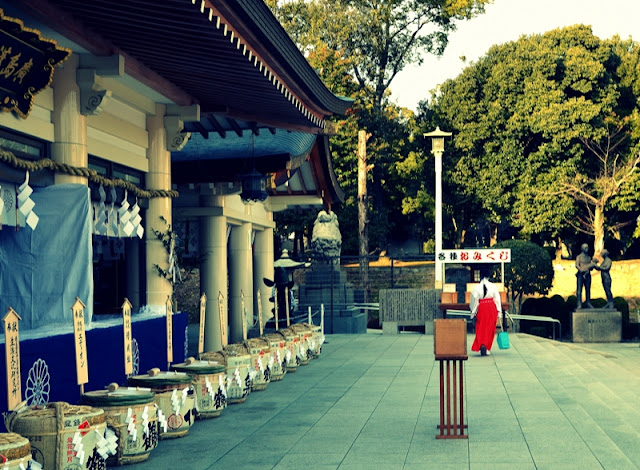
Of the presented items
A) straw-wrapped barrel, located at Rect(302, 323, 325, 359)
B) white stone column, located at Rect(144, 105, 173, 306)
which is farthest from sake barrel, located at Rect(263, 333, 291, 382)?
straw-wrapped barrel, located at Rect(302, 323, 325, 359)

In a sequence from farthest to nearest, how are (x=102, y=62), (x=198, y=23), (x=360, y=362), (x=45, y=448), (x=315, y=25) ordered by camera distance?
(x=315, y=25), (x=360, y=362), (x=102, y=62), (x=198, y=23), (x=45, y=448)

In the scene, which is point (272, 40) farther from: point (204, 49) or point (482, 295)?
point (482, 295)

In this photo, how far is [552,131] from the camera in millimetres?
41281

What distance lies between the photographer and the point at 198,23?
8.87 m

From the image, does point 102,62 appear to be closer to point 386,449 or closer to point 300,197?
point 386,449

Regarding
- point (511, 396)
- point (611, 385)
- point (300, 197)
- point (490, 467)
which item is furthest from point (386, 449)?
point (300, 197)

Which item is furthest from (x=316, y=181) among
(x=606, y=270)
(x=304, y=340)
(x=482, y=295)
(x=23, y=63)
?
(x=23, y=63)

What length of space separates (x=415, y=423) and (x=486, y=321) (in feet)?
26.7

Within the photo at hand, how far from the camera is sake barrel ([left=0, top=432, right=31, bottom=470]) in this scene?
603 cm

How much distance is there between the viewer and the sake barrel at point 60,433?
702 cm

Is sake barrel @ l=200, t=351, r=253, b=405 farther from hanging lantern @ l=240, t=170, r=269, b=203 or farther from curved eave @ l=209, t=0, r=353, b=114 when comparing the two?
hanging lantern @ l=240, t=170, r=269, b=203

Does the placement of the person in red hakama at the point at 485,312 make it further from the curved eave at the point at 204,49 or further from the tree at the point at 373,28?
the tree at the point at 373,28

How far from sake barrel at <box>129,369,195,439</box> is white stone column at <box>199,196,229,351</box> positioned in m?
8.94

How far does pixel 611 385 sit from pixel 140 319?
8.59 metres
